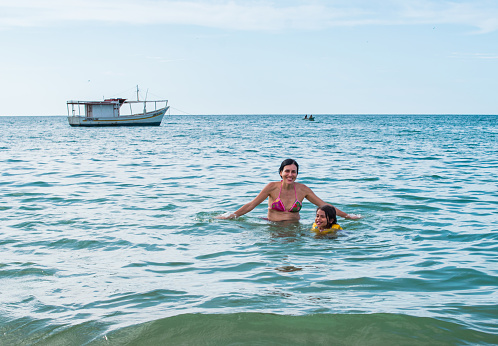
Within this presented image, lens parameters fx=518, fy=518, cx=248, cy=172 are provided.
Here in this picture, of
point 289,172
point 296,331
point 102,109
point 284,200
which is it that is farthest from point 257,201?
point 102,109

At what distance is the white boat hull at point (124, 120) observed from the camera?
217 ft

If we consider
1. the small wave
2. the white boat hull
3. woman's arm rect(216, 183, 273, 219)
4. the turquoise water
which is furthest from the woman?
the white boat hull

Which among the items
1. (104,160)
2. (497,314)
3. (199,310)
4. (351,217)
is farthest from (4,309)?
(104,160)

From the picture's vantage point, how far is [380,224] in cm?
882

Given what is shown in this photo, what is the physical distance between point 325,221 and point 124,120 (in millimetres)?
62868

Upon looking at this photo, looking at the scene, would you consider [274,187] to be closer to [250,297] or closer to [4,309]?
[250,297]

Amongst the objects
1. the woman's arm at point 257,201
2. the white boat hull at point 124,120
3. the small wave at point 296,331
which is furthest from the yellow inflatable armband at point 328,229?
the white boat hull at point 124,120

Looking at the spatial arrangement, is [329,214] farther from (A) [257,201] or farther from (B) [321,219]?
(A) [257,201]

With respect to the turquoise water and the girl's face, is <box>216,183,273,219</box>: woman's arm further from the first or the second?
the girl's face

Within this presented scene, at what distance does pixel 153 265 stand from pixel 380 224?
4269 mm

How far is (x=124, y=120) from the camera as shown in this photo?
6775 centimetres

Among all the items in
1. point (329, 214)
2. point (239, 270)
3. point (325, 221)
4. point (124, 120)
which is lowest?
point (239, 270)

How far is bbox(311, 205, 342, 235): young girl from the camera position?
25.6 feet

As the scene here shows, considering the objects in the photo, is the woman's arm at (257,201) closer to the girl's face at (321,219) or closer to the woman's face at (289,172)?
the woman's face at (289,172)
